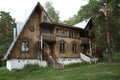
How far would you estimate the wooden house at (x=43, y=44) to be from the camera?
106 feet

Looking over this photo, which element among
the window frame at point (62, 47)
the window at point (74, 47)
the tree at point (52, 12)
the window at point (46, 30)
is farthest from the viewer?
the tree at point (52, 12)

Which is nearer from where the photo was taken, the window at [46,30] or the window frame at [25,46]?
the window frame at [25,46]

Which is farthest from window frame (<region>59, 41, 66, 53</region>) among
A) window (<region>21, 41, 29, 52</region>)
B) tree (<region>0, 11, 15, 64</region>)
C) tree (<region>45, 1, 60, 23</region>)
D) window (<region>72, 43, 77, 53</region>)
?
tree (<region>45, 1, 60, 23</region>)

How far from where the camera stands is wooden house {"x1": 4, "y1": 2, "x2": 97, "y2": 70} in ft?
106

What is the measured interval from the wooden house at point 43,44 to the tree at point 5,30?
1449 cm

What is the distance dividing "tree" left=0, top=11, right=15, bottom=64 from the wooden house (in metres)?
14.5

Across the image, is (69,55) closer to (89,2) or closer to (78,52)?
(78,52)

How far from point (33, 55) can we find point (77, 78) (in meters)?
13.8

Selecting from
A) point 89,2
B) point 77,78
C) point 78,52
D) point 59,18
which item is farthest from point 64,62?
point 59,18

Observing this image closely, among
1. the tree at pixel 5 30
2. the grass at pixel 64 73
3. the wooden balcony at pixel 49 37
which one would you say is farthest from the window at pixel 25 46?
the tree at pixel 5 30

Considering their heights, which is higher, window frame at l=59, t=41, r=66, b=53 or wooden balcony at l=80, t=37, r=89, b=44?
wooden balcony at l=80, t=37, r=89, b=44

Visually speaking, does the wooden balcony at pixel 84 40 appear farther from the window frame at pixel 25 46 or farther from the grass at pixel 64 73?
the window frame at pixel 25 46

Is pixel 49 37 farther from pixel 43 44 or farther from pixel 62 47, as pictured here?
pixel 62 47

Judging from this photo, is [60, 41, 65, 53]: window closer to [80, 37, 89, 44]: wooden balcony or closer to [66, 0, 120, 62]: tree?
[80, 37, 89, 44]: wooden balcony
